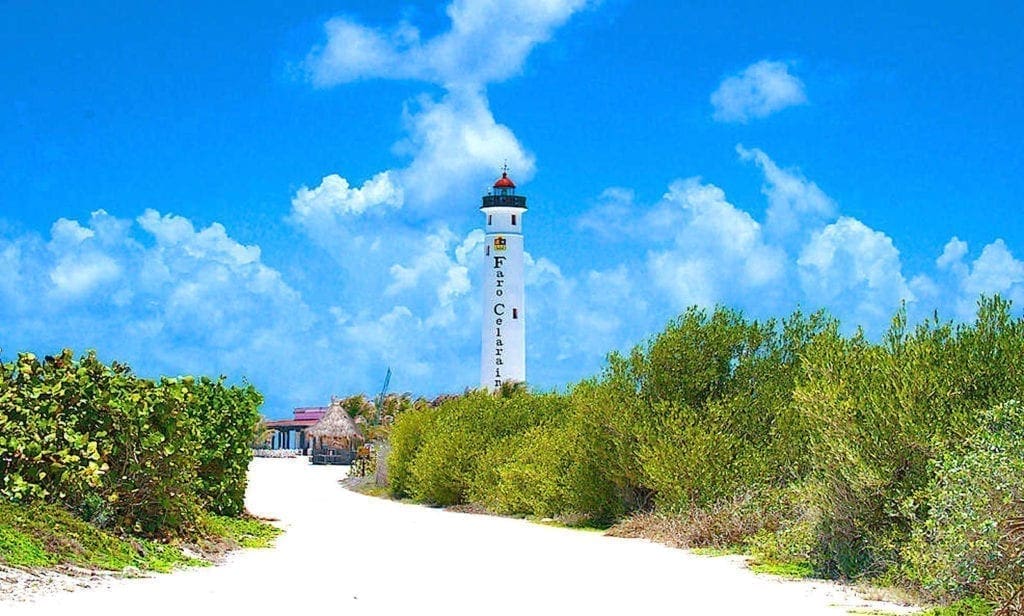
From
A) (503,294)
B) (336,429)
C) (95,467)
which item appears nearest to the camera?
(95,467)

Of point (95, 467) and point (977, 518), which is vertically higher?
point (95, 467)

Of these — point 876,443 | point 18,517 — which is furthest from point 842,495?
point 18,517

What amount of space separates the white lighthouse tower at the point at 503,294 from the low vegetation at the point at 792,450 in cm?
3504

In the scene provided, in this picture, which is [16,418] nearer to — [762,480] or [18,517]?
[18,517]

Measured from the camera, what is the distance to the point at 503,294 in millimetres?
66000

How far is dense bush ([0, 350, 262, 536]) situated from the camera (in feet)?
44.5

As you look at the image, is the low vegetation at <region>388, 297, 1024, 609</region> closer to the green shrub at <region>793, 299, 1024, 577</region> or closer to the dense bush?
the green shrub at <region>793, 299, 1024, 577</region>

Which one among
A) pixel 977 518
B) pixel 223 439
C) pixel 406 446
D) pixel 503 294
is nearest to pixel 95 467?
pixel 223 439

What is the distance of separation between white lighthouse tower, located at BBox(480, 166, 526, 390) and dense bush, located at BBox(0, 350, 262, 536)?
4961cm

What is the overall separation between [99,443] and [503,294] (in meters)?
51.9

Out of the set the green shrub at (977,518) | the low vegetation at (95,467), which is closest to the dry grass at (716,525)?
the green shrub at (977,518)

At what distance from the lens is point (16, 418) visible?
544 inches

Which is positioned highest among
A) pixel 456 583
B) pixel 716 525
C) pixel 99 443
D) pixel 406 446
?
pixel 406 446

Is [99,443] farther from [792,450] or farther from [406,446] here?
[406,446]
